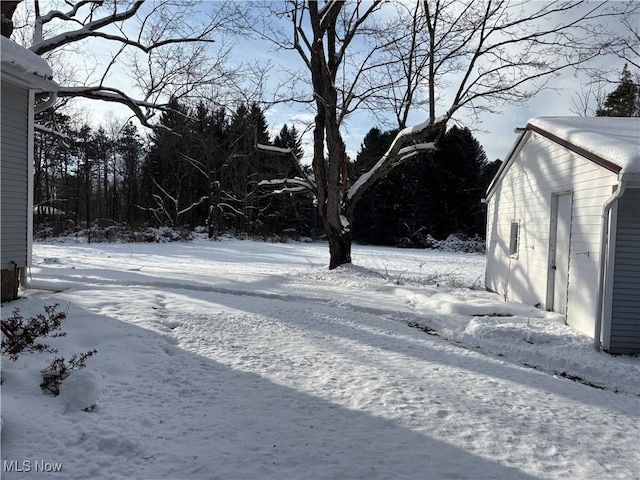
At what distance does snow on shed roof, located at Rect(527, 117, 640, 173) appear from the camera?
5.64 m

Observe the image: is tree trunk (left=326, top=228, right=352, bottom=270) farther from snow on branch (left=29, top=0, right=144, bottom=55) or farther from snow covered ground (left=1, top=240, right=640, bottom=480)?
snow on branch (left=29, top=0, right=144, bottom=55)

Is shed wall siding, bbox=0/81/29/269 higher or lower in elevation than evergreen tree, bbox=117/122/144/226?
lower

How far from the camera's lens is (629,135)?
6.96 meters

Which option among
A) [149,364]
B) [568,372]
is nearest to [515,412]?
[568,372]

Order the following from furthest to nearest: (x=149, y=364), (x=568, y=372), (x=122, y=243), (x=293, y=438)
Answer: (x=122, y=243) → (x=568, y=372) → (x=149, y=364) → (x=293, y=438)

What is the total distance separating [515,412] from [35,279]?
9.38 m

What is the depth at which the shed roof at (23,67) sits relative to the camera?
5719 mm

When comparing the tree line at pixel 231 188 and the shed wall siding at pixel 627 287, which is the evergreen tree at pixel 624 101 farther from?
the shed wall siding at pixel 627 287

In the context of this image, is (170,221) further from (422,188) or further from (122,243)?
(422,188)

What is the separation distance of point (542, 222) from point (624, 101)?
18.5m

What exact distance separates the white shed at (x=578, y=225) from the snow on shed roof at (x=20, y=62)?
8.62 m

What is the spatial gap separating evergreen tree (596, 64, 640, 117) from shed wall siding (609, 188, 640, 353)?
17.3 metres

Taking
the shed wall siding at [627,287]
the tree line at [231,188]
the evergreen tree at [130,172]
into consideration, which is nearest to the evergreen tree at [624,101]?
the tree line at [231,188]

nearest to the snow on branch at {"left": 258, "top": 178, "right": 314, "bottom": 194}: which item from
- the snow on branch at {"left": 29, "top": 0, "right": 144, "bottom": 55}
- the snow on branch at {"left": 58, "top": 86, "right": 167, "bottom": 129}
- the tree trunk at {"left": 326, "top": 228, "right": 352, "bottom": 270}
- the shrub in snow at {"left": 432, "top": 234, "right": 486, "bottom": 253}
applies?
the tree trunk at {"left": 326, "top": 228, "right": 352, "bottom": 270}
